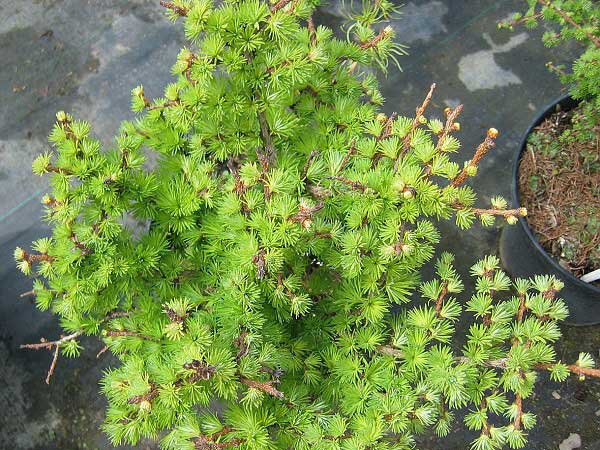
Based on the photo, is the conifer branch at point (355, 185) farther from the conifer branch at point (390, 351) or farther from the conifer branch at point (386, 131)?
the conifer branch at point (390, 351)

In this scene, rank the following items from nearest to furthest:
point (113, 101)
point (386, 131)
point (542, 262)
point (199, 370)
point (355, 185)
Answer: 1. point (199, 370)
2. point (355, 185)
3. point (386, 131)
4. point (542, 262)
5. point (113, 101)

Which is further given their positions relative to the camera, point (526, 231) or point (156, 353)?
point (526, 231)

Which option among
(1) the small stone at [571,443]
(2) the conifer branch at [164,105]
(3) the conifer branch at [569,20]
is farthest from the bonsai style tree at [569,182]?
(2) the conifer branch at [164,105]

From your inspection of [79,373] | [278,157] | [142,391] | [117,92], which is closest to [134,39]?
[117,92]

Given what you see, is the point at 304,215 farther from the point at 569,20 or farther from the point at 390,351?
the point at 569,20

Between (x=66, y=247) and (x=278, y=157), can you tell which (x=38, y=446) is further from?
(x=278, y=157)

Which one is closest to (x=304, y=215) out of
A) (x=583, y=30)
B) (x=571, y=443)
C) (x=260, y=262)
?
(x=260, y=262)

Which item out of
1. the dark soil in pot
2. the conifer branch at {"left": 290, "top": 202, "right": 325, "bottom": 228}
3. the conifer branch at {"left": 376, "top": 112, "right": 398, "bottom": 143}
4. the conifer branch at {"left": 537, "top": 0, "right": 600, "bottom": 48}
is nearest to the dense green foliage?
the conifer branch at {"left": 537, "top": 0, "right": 600, "bottom": 48}

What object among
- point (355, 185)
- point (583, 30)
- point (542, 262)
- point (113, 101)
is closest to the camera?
point (355, 185)
